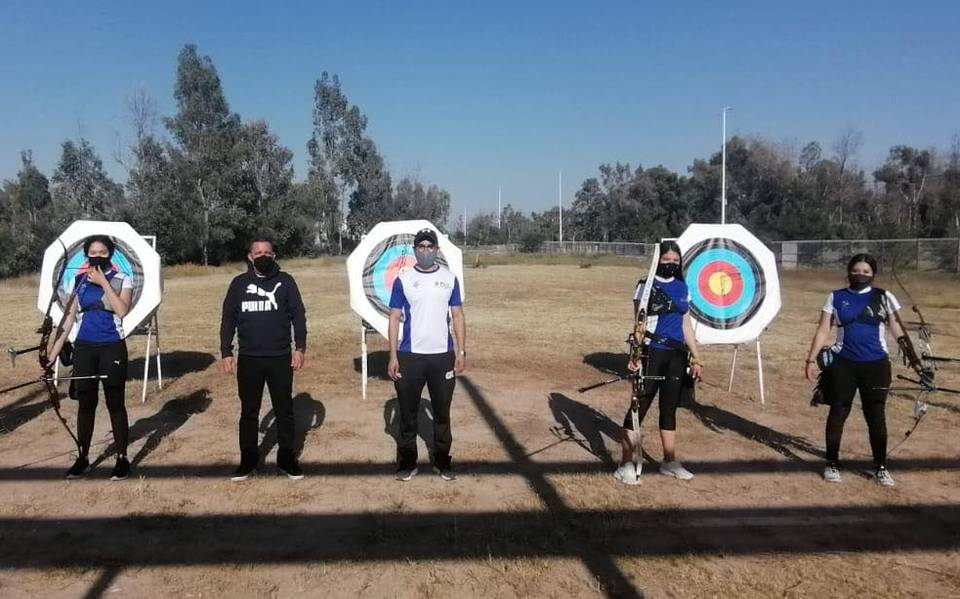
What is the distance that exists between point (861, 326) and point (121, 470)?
585 cm

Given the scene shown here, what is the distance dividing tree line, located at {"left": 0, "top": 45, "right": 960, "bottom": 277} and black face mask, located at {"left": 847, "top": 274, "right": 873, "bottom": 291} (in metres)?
38.9

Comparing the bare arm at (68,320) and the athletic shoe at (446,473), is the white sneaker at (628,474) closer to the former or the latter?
the athletic shoe at (446,473)

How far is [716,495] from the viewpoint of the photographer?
16.3 feet

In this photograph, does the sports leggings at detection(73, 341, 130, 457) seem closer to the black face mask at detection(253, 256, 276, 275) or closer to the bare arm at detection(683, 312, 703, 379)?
the black face mask at detection(253, 256, 276, 275)

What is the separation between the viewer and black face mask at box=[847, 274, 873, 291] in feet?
16.6

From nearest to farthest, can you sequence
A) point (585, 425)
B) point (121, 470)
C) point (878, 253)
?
point (121, 470) < point (585, 425) < point (878, 253)

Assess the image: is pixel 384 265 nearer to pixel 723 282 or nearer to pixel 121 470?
pixel 121 470

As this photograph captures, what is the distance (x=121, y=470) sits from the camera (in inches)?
204

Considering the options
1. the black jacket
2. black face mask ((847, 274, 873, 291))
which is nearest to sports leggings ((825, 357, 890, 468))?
black face mask ((847, 274, 873, 291))

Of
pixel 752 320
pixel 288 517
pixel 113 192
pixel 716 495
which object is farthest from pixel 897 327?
pixel 113 192

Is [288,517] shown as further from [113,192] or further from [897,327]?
[113,192]

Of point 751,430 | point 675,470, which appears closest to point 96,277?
point 675,470

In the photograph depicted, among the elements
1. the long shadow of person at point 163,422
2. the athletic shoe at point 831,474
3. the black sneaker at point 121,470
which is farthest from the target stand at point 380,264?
the athletic shoe at point 831,474

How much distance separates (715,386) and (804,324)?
819 cm
